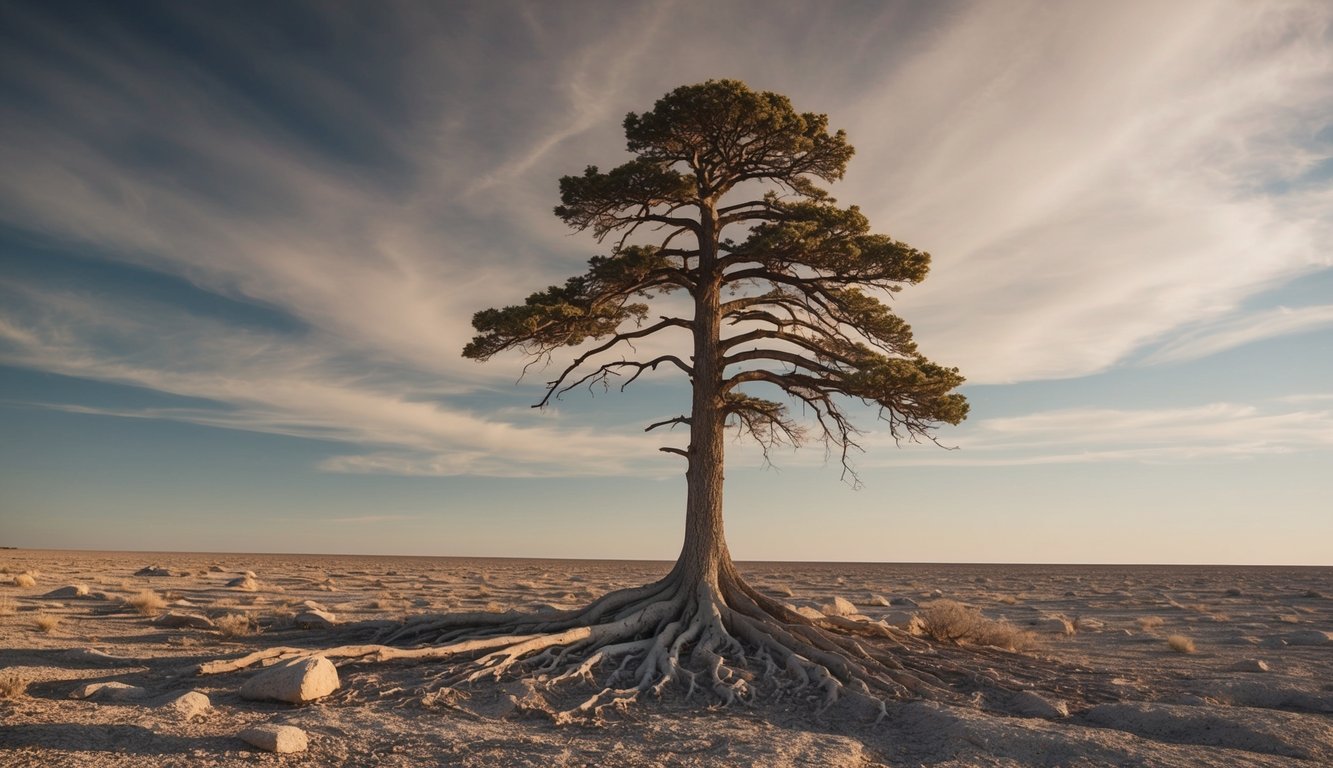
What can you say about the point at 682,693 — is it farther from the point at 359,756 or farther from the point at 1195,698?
the point at 1195,698

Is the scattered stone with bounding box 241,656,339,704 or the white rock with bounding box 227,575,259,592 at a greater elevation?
the white rock with bounding box 227,575,259,592

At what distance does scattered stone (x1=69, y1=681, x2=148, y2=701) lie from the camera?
380 inches

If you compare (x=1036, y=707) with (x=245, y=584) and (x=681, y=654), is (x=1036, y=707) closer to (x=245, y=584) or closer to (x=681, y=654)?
(x=681, y=654)

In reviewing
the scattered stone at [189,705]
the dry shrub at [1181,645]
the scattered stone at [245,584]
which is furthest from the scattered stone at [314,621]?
the dry shrub at [1181,645]

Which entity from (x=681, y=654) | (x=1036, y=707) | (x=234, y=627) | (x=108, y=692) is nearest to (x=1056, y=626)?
(x=1036, y=707)

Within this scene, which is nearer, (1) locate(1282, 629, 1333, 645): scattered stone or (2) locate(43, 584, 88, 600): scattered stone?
(1) locate(1282, 629, 1333, 645): scattered stone

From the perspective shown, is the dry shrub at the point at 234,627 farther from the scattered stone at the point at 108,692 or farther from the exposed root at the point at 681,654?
the scattered stone at the point at 108,692

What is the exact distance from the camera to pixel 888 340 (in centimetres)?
1437

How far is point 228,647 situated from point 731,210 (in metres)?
12.4

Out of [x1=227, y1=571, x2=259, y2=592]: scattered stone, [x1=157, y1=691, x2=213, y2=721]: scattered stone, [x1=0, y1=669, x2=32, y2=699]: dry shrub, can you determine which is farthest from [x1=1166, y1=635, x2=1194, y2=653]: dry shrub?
[x1=227, y1=571, x2=259, y2=592]: scattered stone

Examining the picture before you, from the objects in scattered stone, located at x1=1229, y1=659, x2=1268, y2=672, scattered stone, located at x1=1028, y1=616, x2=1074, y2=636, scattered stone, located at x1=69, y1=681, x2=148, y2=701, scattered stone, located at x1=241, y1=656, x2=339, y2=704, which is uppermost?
scattered stone, located at x1=241, y1=656, x2=339, y2=704

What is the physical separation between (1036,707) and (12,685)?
12754 millimetres

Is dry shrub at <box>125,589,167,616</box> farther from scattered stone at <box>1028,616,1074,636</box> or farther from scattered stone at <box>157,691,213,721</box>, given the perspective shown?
scattered stone at <box>1028,616,1074,636</box>

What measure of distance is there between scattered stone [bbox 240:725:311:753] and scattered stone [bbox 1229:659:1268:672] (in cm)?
1573
